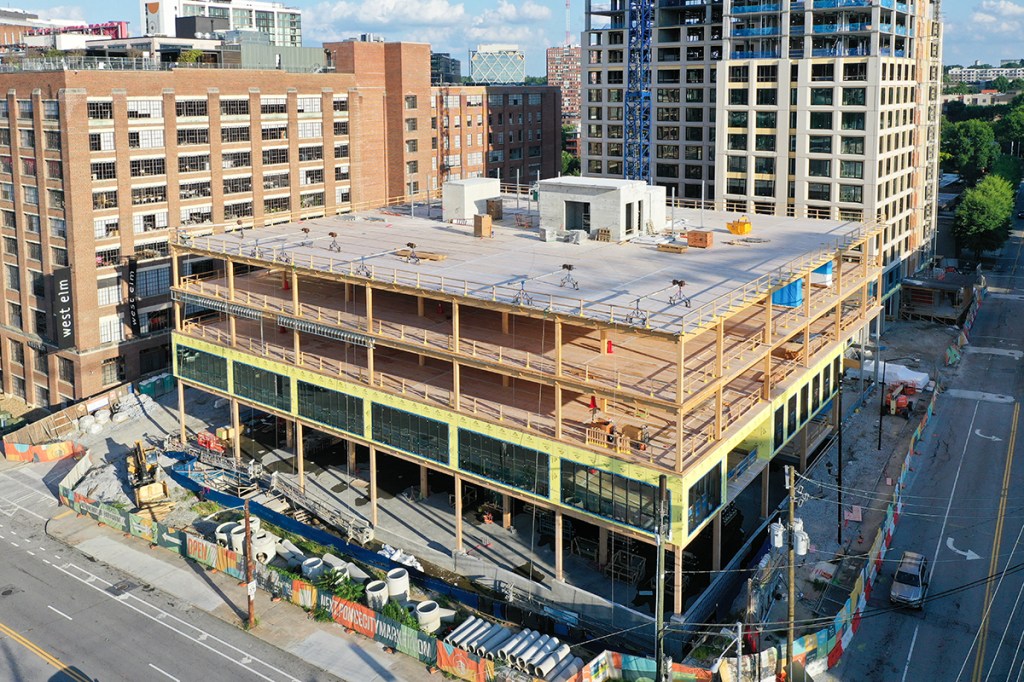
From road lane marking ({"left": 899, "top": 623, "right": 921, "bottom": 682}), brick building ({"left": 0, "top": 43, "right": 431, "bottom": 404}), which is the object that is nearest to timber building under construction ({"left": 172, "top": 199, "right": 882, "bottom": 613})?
road lane marking ({"left": 899, "top": 623, "right": 921, "bottom": 682})

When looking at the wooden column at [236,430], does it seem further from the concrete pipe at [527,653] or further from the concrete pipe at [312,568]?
the concrete pipe at [527,653]

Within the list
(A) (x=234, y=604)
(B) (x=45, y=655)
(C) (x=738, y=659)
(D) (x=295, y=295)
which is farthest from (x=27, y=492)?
(C) (x=738, y=659)

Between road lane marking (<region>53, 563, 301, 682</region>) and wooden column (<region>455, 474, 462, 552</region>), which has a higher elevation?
wooden column (<region>455, 474, 462, 552</region>)

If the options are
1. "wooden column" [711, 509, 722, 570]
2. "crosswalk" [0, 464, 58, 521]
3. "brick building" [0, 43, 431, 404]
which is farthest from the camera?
"brick building" [0, 43, 431, 404]

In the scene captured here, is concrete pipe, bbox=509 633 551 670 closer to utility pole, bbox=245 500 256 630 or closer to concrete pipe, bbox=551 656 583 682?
concrete pipe, bbox=551 656 583 682

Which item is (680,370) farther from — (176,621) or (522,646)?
(176,621)

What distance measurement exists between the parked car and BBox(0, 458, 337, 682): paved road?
1068 inches

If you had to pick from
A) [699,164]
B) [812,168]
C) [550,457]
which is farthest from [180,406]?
[699,164]

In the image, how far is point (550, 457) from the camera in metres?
48.7

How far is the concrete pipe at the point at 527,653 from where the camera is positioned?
4253cm

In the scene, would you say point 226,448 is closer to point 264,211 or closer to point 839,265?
point 264,211

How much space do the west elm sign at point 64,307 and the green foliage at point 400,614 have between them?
45147mm

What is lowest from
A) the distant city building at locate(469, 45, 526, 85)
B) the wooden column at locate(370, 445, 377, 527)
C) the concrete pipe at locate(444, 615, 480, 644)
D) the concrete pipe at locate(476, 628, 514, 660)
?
the concrete pipe at locate(476, 628, 514, 660)

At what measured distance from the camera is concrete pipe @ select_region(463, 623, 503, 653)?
4409 cm
